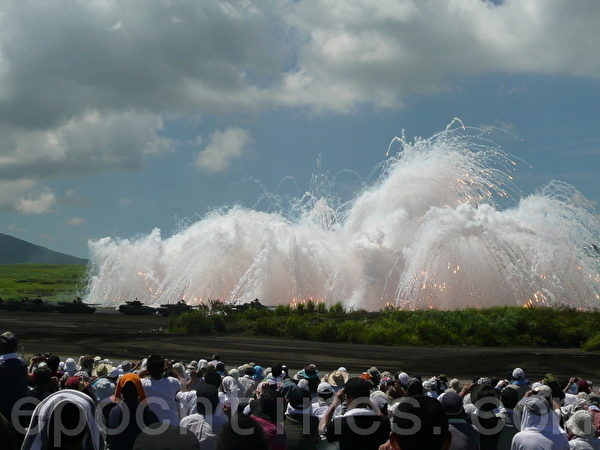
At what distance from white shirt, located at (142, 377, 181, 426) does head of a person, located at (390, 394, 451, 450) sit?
13.1 feet

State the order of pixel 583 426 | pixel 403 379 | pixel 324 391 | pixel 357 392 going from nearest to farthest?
pixel 357 392 < pixel 583 426 < pixel 324 391 < pixel 403 379

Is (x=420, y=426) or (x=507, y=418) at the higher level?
(x=420, y=426)

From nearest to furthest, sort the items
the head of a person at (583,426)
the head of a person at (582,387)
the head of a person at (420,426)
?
the head of a person at (420,426), the head of a person at (583,426), the head of a person at (582,387)

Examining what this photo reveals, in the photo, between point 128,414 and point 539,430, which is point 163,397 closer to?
point 128,414

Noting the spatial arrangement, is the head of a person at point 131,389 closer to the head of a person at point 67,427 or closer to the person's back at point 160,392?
the person's back at point 160,392

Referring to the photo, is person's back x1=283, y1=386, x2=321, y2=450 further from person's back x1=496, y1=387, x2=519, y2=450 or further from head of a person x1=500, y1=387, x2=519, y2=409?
head of a person x1=500, y1=387, x2=519, y2=409

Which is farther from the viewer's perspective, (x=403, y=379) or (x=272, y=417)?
(x=403, y=379)

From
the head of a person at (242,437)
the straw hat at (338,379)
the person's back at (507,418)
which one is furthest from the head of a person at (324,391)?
the head of a person at (242,437)

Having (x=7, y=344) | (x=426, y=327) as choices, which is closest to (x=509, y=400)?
(x=7, y=344)

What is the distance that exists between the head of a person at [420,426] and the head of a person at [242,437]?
3.45ft

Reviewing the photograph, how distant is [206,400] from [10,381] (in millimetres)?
2631

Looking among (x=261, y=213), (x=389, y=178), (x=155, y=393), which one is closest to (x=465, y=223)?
(x=389, y=178)

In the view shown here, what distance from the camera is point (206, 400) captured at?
704 cm

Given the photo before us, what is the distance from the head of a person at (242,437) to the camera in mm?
3988
